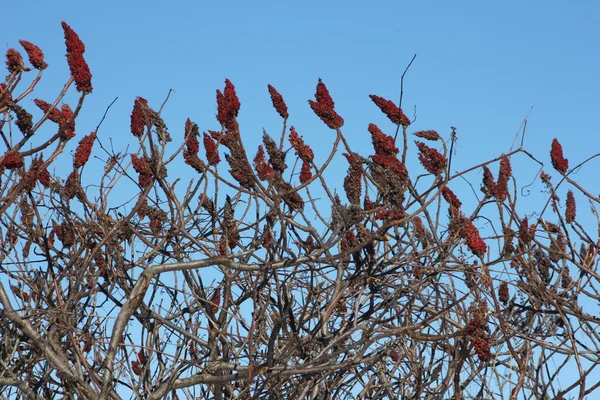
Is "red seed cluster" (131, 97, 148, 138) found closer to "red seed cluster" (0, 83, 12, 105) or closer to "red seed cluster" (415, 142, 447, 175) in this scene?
"red seed cluster" (0, 83, 12, 105)

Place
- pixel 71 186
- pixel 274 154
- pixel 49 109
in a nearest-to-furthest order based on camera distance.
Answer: pixel 274 154 < pixel 49 109 < pixel 71 186

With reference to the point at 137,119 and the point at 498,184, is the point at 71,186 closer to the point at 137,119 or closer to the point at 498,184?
the point at 137,119

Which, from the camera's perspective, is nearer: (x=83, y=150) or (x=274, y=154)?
(x=274, y=154)

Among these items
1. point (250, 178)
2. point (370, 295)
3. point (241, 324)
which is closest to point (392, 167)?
point (250, 178)

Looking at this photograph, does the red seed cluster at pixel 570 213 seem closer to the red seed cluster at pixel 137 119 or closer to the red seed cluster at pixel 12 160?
the red seed cluster at pixel 137 119

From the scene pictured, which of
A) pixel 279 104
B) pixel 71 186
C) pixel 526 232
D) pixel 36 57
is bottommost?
pixel 526 232

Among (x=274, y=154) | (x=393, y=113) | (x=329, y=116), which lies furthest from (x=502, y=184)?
(x=274, y=154)

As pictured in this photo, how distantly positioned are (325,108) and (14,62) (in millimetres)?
2115

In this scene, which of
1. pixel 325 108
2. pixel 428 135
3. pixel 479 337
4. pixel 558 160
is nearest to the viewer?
pixel 479 337

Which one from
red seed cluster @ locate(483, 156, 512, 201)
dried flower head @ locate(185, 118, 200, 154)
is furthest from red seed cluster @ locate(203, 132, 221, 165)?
red seed cluster @ locate(483, 156, 512, 201)

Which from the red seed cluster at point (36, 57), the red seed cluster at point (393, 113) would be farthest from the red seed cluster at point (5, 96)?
the red seed cluster at point (393, 113)

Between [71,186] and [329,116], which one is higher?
[71,186]

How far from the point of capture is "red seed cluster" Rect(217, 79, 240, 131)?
4.77 m

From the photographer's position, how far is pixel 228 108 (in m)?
4.79
